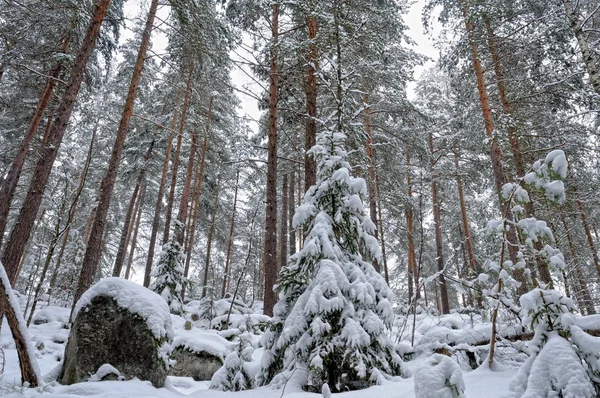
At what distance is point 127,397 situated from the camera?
366cm

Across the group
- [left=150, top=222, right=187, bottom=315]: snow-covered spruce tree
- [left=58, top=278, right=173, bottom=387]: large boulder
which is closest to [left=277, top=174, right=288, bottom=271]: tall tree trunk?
[left=150, top=222, right=187, bottom=315]: snow-covered spruce tree

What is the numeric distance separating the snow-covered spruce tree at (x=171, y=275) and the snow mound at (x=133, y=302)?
717 cm

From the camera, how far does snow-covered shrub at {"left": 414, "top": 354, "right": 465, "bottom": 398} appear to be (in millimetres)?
1890

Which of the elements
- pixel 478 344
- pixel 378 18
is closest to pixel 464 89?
pixel 378 18

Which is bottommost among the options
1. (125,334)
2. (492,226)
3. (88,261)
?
(125,334)

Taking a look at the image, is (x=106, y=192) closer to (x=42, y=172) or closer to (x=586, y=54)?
(x=42, y=172)

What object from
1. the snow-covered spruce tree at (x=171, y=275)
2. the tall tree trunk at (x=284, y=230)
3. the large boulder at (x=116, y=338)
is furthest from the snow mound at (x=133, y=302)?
the tall tree trunk at (x=284, y=230)

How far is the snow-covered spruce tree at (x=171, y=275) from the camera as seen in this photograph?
1227 cm

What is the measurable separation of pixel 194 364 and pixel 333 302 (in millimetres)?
5956

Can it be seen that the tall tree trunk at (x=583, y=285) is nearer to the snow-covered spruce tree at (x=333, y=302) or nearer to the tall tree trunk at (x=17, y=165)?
the snow-covered spruce tree at (x=333, y=302)

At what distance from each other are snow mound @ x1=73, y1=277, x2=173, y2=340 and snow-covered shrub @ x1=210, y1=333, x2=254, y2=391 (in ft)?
3.96

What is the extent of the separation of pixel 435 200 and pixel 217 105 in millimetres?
14252

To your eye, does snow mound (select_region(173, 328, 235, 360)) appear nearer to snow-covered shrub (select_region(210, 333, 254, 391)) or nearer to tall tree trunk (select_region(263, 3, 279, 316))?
tall tree trunk (select_region(263, 3, 279, 316))

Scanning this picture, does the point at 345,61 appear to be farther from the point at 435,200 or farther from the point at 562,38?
the point at 435,200
